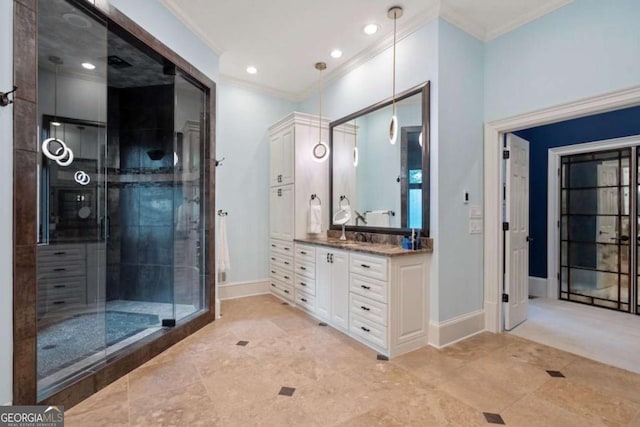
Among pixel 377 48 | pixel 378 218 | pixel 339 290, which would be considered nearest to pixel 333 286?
pixel 339 290

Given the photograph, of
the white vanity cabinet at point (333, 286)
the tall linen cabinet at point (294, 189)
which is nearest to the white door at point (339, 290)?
the white vanity cabinet at point (333, 286)

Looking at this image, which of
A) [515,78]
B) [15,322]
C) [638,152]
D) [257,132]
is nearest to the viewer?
[15,322]

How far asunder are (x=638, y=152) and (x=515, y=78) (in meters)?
2.32

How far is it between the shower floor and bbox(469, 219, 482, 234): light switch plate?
10.2ft

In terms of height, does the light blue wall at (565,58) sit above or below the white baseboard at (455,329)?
above

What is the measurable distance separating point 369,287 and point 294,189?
1.79m

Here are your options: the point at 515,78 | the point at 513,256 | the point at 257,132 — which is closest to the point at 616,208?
the point at 513,256

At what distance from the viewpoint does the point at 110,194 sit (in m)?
3.89

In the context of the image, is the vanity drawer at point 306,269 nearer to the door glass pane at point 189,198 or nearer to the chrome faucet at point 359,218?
the chrome faucet at point 359,218

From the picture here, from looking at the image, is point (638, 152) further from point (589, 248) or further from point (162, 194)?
point (162, 194)

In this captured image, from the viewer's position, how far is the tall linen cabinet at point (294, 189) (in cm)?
399

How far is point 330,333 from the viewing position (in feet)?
10.1

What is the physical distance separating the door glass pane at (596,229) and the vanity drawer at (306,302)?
3.78 metres

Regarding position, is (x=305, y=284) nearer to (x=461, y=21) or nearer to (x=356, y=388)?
(x=356, y=388)
